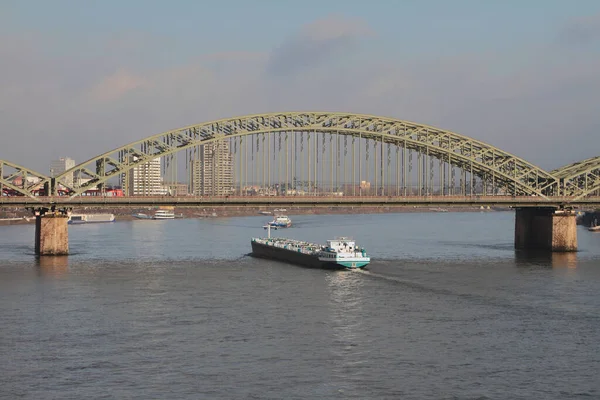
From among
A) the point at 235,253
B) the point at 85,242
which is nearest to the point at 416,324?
the point at 235,253

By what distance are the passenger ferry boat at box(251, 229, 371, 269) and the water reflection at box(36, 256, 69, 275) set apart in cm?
2304

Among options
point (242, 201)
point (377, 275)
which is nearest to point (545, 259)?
point (377, 275)

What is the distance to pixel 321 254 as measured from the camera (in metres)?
88.6

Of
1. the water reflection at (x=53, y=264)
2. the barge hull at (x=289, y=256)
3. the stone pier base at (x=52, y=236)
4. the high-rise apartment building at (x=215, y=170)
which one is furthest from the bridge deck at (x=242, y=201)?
the high-rise apartment building at (x=215, y=170)

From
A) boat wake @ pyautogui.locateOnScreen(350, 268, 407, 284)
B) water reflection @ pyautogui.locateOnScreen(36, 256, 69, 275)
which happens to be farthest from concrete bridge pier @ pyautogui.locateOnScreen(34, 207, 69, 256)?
boat wake @ pyautogui.locateOnScreen(350, 268, 407, 284)

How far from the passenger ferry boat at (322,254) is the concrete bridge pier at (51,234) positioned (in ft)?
74.9

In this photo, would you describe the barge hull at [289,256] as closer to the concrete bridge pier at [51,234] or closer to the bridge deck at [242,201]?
the bridge deck at [242,201]

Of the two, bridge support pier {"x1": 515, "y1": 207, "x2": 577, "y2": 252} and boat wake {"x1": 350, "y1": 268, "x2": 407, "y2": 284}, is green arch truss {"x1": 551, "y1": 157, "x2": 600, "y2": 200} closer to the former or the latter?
bridge support pier {"x1": 515, "y1": 207, "x2": 577, "y2": 252}

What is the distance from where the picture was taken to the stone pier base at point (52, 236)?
96.2 meters

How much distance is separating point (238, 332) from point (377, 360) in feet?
31.6

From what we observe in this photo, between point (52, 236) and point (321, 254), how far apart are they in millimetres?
29806

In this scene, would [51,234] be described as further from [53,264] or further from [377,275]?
[377,275]

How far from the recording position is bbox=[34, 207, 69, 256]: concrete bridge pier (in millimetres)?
96250

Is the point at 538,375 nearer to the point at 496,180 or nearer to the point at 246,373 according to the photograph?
the point at 246,373
